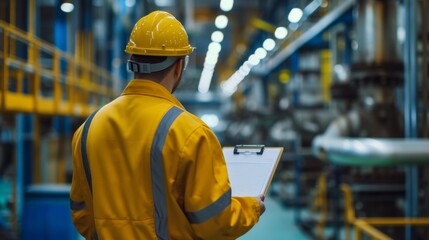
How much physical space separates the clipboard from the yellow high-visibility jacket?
14 cm

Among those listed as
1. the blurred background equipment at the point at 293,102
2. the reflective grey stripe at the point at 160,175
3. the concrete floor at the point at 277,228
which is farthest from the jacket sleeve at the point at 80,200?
the concrete floor at the point at 277,228

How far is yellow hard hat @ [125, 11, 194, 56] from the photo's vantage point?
99.6 inches

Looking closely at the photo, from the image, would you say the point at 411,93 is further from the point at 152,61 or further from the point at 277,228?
the point at 277,228

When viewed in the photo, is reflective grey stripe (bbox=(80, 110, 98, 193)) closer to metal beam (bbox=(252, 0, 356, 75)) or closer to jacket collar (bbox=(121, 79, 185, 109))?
jacket collar (bbox=(121, 79, 185, 109))

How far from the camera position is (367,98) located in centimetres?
736

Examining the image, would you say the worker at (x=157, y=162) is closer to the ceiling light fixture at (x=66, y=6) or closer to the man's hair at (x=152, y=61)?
the man's hair at (x=152, y=61)

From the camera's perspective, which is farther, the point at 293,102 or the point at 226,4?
the point at 226,4

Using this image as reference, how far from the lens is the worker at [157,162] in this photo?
2.29 metres

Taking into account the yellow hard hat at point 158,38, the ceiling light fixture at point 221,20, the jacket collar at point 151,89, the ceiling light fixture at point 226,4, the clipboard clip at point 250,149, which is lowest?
the clipboard clip at point 250,149

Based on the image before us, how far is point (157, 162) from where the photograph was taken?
233 cm

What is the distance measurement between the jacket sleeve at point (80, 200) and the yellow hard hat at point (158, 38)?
1.68 feet

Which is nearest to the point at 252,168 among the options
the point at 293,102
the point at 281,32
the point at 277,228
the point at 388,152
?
the point at 388,152

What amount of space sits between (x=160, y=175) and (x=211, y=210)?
26cm

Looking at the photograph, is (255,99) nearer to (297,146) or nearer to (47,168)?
(297,146)
